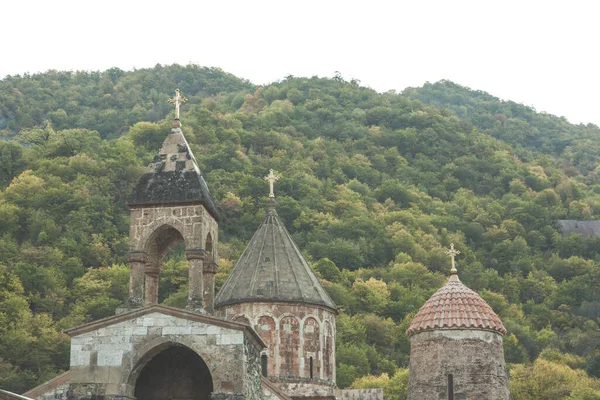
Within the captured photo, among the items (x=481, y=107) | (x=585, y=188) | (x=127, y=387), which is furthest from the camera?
(x=481, y=107)

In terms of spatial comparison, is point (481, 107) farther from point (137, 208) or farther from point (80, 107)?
point (137, 208)

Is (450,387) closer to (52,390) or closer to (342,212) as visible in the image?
(52,390)

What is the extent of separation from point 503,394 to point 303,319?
16.1 feet

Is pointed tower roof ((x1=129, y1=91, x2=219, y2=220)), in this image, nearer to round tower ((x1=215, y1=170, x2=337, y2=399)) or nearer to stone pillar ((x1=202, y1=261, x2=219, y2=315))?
stone pillar ((x1=202, y1=261, x2=219, y2=315))

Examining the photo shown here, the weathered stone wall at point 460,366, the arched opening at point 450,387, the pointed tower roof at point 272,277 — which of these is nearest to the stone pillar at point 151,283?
the pointed tower roof at point 272,277

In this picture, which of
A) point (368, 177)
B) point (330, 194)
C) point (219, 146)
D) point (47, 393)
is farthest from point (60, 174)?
point (47, 393)

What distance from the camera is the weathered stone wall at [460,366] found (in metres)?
16.7

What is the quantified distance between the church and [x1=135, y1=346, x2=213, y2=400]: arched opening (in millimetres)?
17

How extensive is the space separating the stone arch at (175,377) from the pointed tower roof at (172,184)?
245cm

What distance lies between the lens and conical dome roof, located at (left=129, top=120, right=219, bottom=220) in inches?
573

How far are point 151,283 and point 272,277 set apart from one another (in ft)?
16.8

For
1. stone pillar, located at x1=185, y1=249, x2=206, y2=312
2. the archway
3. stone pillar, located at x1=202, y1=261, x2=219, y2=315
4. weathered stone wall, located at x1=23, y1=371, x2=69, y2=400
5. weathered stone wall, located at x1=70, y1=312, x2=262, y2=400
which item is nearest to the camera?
weathered stone wall, located at x1=70, y1=312, x2=262, y2=400

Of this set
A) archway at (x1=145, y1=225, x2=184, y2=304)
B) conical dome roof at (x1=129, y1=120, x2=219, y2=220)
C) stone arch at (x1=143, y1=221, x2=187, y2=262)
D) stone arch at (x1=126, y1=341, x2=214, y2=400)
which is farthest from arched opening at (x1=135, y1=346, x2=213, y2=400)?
conical dome roof at (x1=129, y1=120, x2=219, y2=220)

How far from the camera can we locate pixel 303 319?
1967 cm
